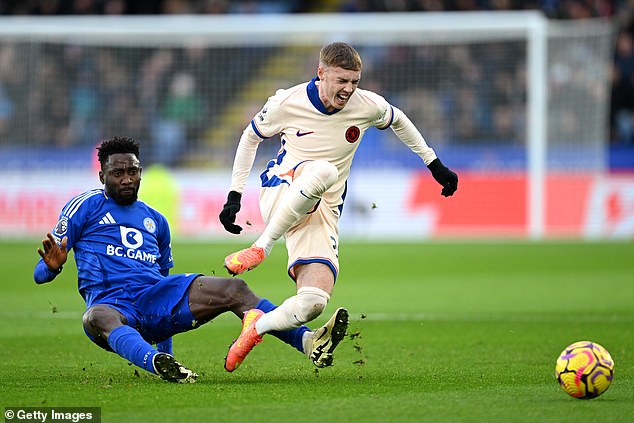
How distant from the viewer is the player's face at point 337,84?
23.8 ft

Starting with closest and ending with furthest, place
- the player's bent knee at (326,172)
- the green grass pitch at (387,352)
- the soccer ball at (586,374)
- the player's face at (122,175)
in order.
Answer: the green grass pitch at (387,352) < the soccer ball at (586,374) < the player's bent knee at (326,172) < the player's face at (122,175)

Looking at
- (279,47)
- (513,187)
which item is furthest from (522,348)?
(279,47)

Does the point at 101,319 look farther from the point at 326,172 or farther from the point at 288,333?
the point at 326,172

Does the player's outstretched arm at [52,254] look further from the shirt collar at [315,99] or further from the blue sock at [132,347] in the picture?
the shirt collar at [315,99]

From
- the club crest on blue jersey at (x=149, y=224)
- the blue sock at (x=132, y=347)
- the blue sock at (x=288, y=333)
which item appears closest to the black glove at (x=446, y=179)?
the blue sock at (x=288, y=333)

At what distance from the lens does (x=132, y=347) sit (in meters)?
6.78

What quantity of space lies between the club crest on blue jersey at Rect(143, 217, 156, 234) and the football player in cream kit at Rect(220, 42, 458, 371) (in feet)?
1.65

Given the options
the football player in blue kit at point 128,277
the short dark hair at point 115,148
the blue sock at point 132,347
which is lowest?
the blue sock at point 132,347

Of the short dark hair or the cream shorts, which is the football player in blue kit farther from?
the cream shorts

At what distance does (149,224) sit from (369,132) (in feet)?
49.7

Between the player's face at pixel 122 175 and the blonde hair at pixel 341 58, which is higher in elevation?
the blonde hair at pixel 341 58

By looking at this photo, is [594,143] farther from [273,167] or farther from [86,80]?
[273,167]

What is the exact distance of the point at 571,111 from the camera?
75.6ft

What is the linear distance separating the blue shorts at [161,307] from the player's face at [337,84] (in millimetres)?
1436
